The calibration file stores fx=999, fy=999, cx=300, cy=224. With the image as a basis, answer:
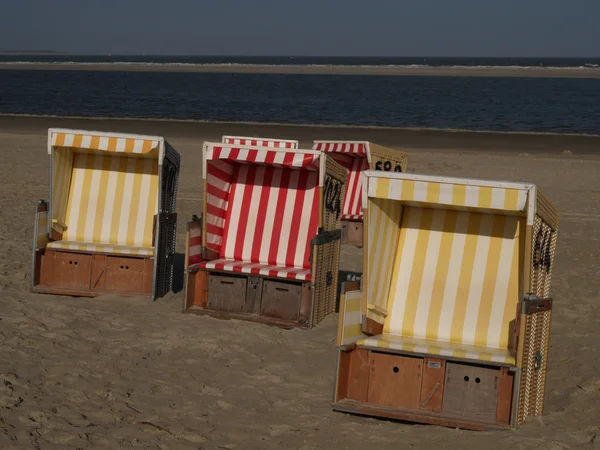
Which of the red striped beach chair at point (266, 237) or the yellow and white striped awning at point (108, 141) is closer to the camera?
the red striped beach chair at point (266, 237)

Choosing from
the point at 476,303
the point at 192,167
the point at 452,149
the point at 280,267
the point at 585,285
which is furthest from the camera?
the point at 452,149

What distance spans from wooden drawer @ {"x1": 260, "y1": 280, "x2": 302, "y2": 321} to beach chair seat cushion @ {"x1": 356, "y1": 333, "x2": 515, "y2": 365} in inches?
83.1

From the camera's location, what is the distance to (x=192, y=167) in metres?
20.2

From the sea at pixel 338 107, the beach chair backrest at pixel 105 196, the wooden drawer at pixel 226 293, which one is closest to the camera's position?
the wooden drawer at pixel 226 293

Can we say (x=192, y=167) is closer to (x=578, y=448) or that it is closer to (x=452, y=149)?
(x=452, y=149)

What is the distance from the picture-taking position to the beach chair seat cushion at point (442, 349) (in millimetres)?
6672

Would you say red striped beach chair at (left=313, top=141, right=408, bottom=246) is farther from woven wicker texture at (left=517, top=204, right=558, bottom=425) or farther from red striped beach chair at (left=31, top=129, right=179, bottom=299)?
woven wicker texture at (left=517, top=204, right=558, bottom=425)

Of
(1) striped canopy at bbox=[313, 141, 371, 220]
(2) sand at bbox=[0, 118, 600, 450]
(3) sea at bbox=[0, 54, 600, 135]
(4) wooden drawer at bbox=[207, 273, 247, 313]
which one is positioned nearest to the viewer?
(2) sand at bbox=[0, 118, 600, 450]

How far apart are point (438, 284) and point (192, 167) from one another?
13.3 m

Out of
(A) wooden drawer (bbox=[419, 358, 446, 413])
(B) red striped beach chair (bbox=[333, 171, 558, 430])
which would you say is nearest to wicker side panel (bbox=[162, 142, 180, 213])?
(B) red striped beach chair (bbox=[333, 171, 558, 430])

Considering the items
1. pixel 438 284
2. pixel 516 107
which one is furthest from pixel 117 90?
pixel 438 284

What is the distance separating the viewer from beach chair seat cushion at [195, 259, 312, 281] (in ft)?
29.8

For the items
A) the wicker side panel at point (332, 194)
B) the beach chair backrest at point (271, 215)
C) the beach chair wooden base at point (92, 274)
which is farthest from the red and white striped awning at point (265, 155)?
the beach chair wooden base at point (92, 274)

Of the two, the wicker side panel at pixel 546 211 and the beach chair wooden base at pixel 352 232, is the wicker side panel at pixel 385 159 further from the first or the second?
the wicker side panel at pixel 546 211
